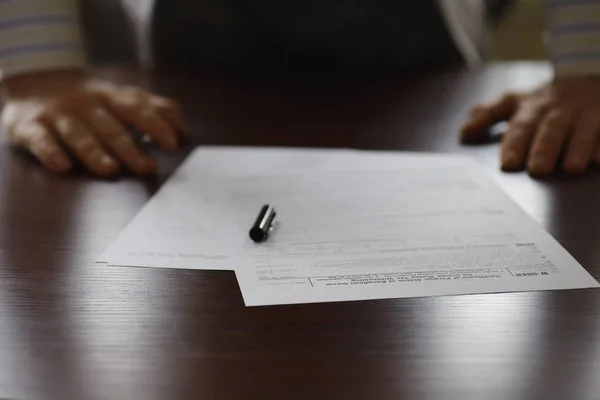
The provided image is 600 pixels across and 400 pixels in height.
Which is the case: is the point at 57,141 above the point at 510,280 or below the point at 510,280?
below

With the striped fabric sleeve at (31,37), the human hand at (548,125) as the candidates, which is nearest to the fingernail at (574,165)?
the human hand at (548,125)

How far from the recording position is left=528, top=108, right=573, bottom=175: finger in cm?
76

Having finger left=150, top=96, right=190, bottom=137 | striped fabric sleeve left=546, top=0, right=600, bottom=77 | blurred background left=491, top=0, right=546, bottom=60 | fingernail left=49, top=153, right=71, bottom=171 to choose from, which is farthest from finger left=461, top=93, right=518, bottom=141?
blurred background left=491, top=0, right=546, bottom=60

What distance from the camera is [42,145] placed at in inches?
31.5

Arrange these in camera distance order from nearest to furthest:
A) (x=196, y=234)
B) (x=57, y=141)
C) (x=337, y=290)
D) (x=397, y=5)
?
(x=337, y=290) → (x=196, y=234) → (x=57, y=141) → (x=397, y=5)

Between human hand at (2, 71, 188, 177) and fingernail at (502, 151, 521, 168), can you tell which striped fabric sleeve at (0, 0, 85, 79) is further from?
fingernail at (502, 151, 521, 168)

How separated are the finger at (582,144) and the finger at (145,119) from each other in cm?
41

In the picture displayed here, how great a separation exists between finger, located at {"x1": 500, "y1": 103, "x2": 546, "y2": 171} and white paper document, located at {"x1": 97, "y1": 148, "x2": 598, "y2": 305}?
4 centimetres

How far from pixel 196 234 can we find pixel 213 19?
2.09 feet

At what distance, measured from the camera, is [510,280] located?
1.70ft

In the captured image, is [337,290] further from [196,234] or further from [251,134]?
[251,134]

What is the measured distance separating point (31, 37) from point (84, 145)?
31cm

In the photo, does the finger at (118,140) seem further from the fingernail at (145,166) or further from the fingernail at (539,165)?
the fingernail at (539,165)

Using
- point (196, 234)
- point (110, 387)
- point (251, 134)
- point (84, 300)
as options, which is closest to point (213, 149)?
point (251, 134)
